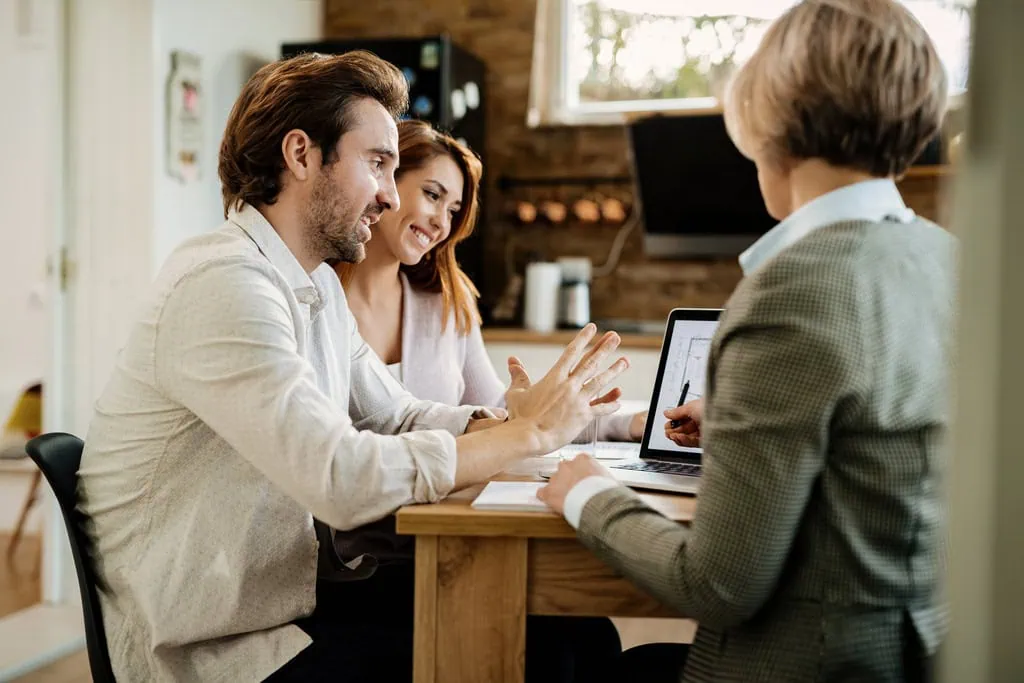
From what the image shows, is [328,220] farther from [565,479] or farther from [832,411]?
[832,411]

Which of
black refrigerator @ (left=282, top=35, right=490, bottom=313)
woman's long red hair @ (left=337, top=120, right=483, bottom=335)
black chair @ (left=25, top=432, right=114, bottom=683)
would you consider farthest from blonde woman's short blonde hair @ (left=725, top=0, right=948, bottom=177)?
black refrigerator @ (left=282, top=35, right=490, bottom=313)

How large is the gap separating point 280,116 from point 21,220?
433 cm

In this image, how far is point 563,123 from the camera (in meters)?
4.27

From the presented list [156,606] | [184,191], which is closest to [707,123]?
[184,191]

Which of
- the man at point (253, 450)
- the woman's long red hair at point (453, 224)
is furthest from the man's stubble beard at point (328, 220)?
the woman's long red hair at point (453, 224)

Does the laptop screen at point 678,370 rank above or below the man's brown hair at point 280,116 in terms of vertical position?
below

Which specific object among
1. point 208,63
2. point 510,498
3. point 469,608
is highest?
point 208,63

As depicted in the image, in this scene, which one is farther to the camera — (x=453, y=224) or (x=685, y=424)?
(x=453, y=224)

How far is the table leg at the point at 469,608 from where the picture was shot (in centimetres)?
120

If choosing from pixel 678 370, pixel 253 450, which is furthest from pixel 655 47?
pixel 253 450

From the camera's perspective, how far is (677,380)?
1701mm

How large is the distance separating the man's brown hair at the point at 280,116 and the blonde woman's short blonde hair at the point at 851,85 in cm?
71

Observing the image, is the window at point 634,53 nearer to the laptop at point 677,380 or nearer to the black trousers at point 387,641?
the laptop at point 677,380

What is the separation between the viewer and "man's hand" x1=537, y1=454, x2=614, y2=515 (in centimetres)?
119
